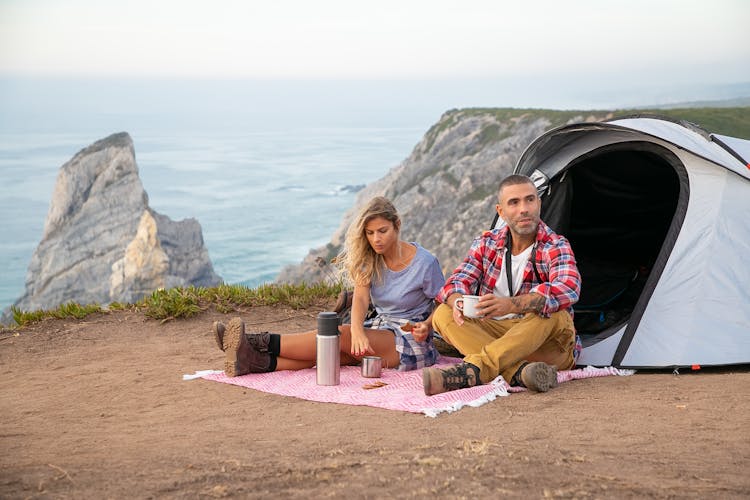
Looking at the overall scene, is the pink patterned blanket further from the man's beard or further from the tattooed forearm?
the man's beard

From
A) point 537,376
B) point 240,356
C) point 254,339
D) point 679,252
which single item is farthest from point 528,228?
point 240,356

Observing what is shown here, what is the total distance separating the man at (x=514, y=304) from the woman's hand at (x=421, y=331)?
8cm

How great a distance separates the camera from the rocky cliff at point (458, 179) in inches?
1303

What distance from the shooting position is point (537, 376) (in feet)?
16.8

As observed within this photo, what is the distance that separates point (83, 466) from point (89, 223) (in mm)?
38423

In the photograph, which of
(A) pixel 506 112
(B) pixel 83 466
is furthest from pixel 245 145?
(B) pixel 83 466

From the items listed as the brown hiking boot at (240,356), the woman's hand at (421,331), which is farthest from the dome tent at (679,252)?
the brown hiking boot at (240,356)

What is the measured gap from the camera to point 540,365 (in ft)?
16.9

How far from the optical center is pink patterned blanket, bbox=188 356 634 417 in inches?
195

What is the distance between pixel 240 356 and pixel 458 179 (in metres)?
31.2

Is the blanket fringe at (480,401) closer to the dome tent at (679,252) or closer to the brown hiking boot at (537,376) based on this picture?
the brown hiking boot at (537,376)

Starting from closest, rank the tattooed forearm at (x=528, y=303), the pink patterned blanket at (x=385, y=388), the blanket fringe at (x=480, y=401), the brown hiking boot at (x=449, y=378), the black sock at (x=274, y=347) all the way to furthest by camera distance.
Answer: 1. the blanket fringe at (x=480, y=401)
2. the pink patterned blanket at (x=385, y=388)
3. the brown hiking boot at (x=449, y=378)
4. the tattooed forearm at (x=528, y=303)
5. the black sock at (x=274, y=347)

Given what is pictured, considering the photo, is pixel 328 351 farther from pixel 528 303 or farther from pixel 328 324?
pixel 528 303

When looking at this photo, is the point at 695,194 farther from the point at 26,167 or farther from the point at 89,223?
the point at 26,167
